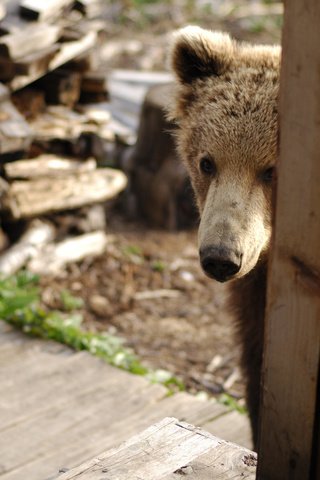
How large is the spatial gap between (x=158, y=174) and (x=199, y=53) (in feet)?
13.1

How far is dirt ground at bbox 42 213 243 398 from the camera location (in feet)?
17.3

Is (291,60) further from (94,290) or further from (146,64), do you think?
(146,64)

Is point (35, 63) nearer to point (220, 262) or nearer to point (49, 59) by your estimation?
point (49, 59)

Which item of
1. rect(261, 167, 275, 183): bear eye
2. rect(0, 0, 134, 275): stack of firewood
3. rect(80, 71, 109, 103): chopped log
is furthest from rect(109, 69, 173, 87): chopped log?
rect(261, 167, 275, 183): bear eye

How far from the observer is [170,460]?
2031 mm

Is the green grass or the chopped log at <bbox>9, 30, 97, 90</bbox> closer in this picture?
the green grass

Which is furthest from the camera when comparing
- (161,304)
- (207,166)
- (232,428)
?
(161,304)

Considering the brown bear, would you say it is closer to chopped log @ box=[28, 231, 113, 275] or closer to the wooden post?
the wooden post

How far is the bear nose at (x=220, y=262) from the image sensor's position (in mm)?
2705

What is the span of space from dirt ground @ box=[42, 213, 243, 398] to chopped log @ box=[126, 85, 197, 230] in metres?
0.27

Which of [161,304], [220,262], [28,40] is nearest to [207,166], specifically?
[220,262]

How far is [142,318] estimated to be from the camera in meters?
5.96

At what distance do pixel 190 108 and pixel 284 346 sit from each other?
2234 millimetres

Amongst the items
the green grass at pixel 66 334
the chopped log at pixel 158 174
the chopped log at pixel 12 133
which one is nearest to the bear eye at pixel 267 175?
the green grass at pixel 66 334
